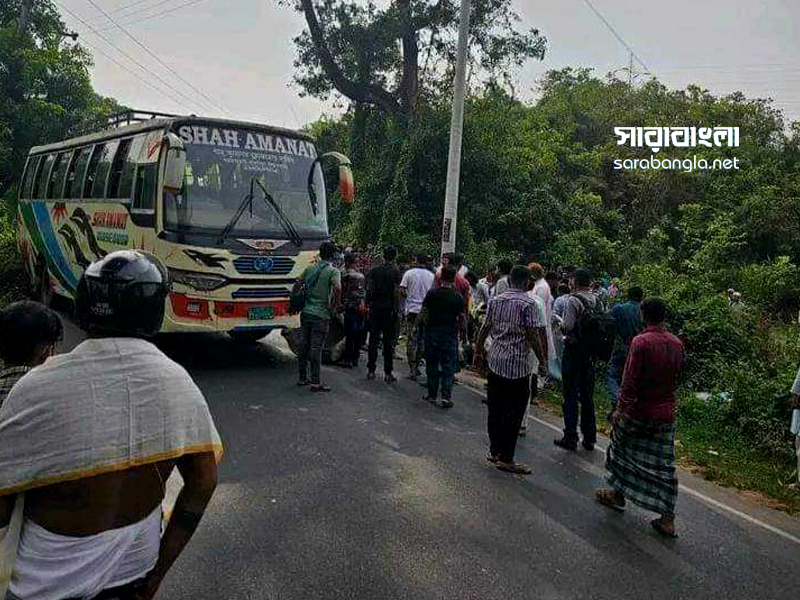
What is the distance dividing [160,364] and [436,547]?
9.35 ft

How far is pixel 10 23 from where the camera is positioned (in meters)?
24.2

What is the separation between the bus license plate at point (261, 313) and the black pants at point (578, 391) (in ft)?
12.7

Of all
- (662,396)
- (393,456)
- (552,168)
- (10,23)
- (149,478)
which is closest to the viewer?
(149,478)

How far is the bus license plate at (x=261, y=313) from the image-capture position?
8.49 metres

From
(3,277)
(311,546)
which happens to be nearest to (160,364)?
(311,546)

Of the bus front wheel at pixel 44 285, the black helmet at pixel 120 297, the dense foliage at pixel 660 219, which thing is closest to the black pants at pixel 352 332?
the dense foliage at pixel 660 219

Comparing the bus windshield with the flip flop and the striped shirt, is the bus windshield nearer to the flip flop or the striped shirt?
the striped shirt

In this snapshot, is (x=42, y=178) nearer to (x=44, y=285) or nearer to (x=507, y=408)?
(x=44, y=285)

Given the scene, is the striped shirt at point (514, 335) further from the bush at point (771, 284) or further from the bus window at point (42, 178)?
the bush at point (771, 284)

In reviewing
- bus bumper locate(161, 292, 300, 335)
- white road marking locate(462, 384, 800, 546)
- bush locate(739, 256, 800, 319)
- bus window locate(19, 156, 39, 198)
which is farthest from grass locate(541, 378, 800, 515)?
bus window locate(19, 156, 39, 198)

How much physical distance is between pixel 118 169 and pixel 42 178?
4563 millimetres

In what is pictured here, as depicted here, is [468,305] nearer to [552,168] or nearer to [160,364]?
[160,364]

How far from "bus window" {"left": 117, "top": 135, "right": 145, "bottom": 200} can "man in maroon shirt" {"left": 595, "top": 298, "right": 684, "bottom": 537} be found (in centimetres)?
688

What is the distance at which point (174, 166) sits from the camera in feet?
25.4
